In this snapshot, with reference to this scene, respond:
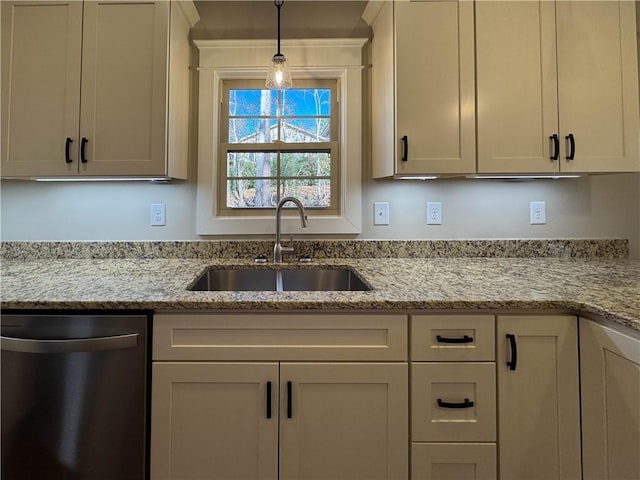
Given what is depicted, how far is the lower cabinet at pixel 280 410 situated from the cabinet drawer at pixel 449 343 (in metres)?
0.05

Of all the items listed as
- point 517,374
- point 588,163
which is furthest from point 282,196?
point 588,163

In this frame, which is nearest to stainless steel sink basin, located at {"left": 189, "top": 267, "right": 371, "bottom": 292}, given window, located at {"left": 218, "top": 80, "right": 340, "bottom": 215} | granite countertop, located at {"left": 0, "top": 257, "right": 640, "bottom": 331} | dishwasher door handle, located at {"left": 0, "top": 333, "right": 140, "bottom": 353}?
granite countertop, located at {"left": 0, "top": 257, "right": 640, "bottom": 331}

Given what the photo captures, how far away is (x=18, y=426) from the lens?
1.01 meters

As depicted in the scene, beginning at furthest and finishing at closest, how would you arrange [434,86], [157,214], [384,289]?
[157,214], [434,86], [384,289]

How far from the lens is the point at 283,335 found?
104 centimetres

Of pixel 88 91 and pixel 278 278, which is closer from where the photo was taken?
pixel 88 91

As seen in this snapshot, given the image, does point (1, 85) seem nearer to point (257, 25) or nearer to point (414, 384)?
point (257, 25)

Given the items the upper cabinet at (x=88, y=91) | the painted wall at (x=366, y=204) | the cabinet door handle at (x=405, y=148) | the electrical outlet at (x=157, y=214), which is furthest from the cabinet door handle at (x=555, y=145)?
the electrical outlet at (x=157, y=214)

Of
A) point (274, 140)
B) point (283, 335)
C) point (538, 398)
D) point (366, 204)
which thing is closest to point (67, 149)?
point (274, 140)

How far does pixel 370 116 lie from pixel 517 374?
1.37 m

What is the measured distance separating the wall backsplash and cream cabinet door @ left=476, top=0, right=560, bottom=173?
0.34 metres

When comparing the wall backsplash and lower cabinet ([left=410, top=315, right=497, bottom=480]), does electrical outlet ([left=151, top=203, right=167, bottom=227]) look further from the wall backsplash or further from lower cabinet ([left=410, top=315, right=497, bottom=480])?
lower cabinet ([left=410, top=315, right=497, bottom=480])

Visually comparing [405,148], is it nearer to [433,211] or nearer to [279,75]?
[433,211]

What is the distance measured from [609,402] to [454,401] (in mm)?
397
